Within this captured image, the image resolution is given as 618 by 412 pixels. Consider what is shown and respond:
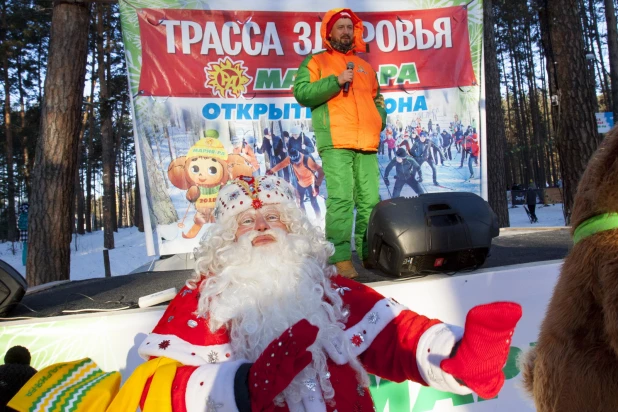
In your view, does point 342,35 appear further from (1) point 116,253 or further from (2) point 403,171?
(1) point 116,253

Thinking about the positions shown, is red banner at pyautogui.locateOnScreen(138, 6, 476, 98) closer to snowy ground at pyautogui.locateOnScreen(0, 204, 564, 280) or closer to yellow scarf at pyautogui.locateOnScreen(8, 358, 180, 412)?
yellow scarf at pyautogui.locateOnScreen(8, 358, 180, 412)

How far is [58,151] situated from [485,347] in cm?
420

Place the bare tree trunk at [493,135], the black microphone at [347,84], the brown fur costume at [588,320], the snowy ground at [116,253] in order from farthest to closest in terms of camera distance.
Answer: the snowy ground at [116,253]
the bare tree trunk at [493,135]
the black microphone at [347,84]
the brown fur costume at [588,320]

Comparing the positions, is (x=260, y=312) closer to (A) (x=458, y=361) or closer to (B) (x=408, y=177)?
(A) (x=458, y=361)

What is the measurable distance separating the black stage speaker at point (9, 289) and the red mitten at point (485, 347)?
1.97 metres

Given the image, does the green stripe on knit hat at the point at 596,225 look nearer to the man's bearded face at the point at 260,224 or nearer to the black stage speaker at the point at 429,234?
the man's bearded face at the point at 260,224

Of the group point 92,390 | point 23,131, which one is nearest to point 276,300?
point 92,390

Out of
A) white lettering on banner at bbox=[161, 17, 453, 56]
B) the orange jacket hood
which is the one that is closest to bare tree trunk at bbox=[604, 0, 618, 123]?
white lettering on banner at bbox=[161, 17, 453, 56]

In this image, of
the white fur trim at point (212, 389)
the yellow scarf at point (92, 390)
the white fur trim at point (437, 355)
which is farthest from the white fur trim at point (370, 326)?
the yellow scarf at point (92, 390)

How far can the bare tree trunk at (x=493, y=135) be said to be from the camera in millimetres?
6285

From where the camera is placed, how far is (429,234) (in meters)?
2.36

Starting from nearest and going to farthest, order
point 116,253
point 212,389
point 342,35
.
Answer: point 212,389 < point 342,35 < point 116,253

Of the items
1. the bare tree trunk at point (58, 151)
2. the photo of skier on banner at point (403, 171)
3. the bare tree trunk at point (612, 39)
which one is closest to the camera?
the bare tree trunk at point (58, 151)

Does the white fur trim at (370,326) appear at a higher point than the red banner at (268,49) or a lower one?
lower
